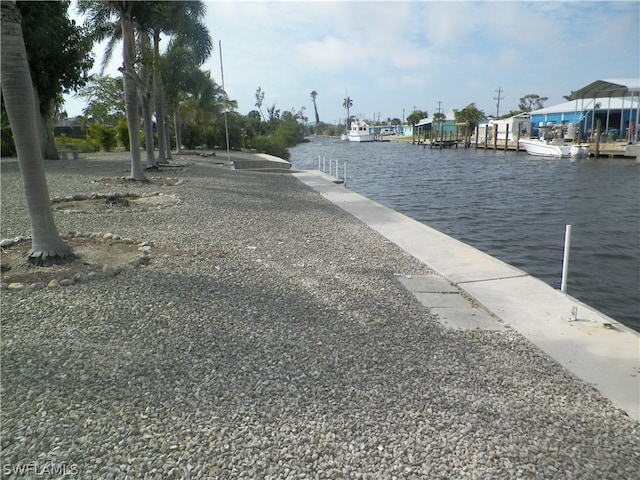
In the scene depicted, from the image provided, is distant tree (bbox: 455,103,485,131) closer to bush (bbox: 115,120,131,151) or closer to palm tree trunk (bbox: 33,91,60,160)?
bush (bbox: 115,120,131,151)

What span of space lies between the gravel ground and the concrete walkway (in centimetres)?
27

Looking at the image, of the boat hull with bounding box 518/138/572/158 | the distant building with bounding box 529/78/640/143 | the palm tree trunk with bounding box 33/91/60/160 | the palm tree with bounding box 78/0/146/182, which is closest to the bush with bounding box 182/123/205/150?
the palm tree trunk with bounding box 33/91/60/160

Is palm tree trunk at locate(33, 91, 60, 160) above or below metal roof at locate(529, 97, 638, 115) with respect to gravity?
below

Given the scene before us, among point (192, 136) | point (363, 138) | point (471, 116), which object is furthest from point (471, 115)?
point (192, 136)

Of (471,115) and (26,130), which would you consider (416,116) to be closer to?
(471,115)

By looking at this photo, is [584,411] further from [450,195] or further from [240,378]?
[450,195]

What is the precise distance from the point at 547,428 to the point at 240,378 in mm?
2253

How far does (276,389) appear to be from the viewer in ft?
12.6

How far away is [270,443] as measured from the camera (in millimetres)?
3189

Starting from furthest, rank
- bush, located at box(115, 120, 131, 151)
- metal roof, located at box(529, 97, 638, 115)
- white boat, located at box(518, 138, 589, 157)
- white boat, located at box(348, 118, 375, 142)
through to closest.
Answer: white boat, located at box(348, 118, 375, 142)
metal roof, located at box(529, 97, 638, 115)
white boat, located at box(518, 138, 589, 157)
bush, located at box(115, 120, 131, 151)

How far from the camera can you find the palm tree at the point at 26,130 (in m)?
6.17

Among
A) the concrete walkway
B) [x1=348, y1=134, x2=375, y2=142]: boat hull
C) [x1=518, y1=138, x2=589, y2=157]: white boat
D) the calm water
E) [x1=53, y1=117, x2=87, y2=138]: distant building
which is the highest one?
[x1=53, y1=117, x2=87, y2=138]: distant building

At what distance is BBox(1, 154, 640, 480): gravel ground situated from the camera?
10.0ft

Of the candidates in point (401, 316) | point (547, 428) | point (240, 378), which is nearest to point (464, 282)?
point (401, 316)
